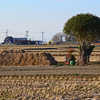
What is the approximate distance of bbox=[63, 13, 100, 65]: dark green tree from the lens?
71.8 ft

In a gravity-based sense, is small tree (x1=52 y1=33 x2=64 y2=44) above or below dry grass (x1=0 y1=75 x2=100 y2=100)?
above

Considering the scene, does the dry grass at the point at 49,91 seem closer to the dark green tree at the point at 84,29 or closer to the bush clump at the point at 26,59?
the dark green tree at the point at 84,29

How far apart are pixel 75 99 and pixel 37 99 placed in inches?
59.3

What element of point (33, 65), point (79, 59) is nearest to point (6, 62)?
point (33, 65)

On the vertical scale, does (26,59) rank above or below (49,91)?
above

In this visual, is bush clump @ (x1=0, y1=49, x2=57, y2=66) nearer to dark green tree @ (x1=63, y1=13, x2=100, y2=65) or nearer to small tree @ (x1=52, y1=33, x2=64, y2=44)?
dark green tree @ (x1=63, y1=13, x2=100, y2=65)

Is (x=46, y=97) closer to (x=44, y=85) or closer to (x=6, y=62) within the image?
(x=44, y=85)

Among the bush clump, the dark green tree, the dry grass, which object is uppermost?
the dark green tree

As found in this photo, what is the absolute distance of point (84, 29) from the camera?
2208 centimetres


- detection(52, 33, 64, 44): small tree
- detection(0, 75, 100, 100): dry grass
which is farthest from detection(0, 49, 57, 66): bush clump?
detection(52, 33, 64, 44): small tree

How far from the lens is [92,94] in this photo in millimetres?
10523

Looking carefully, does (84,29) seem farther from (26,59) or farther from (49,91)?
(49,91)

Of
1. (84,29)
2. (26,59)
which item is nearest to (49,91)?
(84,29)

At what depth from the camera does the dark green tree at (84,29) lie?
21.9 metres
